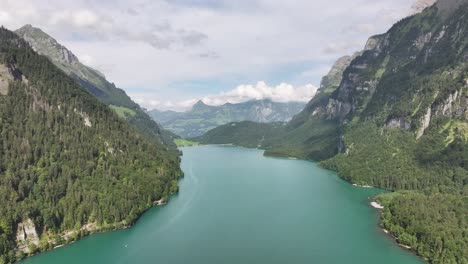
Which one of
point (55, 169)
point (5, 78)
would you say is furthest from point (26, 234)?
point (5, 78)

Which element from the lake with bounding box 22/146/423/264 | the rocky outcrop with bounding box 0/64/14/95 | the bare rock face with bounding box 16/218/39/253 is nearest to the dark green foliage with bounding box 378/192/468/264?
the lake with bounding box 22/146/423/264

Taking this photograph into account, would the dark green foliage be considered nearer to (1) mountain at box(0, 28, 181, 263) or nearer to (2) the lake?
(2) the lake

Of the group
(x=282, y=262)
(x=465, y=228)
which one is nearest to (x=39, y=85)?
(x=282, y=262)

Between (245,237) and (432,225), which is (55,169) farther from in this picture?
(432,225)

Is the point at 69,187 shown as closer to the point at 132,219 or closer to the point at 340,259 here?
the point at 132,219

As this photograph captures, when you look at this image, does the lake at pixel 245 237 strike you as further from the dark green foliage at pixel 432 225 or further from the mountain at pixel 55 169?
the mountain at pixel 55 169

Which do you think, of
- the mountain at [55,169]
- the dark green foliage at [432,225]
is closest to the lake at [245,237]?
the dark green foliage at [432,225]
